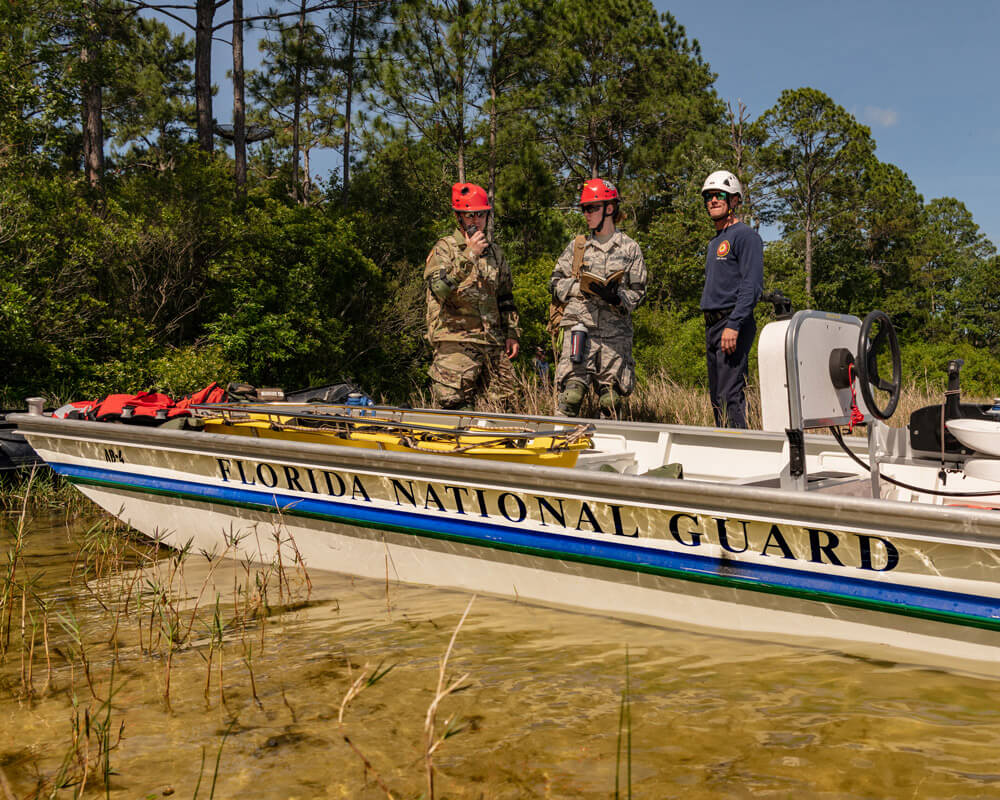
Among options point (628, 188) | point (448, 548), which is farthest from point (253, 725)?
point (628, 188)

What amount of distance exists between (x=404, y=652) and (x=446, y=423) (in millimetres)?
2836

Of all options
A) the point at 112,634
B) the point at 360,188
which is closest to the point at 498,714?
the point at 112,634

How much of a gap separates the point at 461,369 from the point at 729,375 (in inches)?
79.9

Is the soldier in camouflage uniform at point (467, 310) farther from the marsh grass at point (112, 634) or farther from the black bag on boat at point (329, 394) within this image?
the marsh grass at point (112, 634)

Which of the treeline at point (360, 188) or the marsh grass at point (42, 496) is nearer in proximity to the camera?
the marsh grass at point (42, 496)

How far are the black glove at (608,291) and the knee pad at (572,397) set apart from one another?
2.17 ft

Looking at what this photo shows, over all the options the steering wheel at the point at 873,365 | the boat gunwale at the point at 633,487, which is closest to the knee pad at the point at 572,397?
the boat gunwale at the point at 633,487

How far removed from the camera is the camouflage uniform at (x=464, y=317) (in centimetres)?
632

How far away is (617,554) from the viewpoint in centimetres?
A: 339

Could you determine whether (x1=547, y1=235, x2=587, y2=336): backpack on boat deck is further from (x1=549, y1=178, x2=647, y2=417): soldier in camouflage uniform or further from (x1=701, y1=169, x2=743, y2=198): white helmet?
(x1=701, y1=169, x2=743, y2=198): white helmet

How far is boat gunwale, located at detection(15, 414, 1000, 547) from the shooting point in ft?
8.58

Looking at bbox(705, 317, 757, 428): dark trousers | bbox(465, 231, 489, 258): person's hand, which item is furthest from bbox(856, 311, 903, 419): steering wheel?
bbox(465, 231, 489, 258): person's hand

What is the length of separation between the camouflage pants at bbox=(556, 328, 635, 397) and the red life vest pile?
8.19ft

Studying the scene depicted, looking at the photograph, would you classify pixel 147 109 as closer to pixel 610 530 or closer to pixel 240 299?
pixel 240 299
